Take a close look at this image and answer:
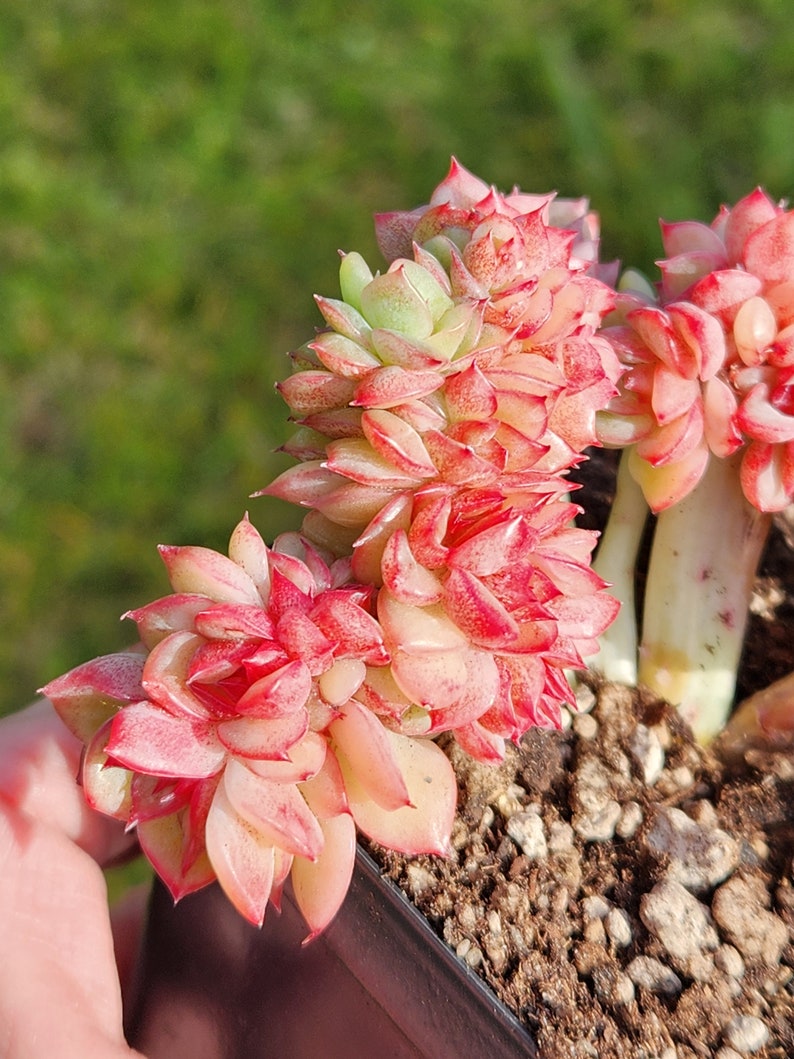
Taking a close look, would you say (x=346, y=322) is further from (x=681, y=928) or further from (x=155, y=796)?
(x=681, y=928)

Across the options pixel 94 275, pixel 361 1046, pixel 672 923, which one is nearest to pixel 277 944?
pixel 361 1046

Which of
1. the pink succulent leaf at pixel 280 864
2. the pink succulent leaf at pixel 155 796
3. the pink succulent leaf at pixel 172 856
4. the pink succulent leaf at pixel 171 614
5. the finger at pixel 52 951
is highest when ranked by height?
the pink succulent leaf at pixel 171 614

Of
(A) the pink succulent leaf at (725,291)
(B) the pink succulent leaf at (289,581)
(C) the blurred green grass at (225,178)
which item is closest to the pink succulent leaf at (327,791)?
(B) the pink succulent leaf at (289,581)

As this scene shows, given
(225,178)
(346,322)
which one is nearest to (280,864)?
(346,322)

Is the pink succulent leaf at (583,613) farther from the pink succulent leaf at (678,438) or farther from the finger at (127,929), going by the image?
the finger at (127,929)

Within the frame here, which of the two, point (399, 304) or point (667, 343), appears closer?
point (399, 304)

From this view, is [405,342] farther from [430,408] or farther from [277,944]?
[277,944]
